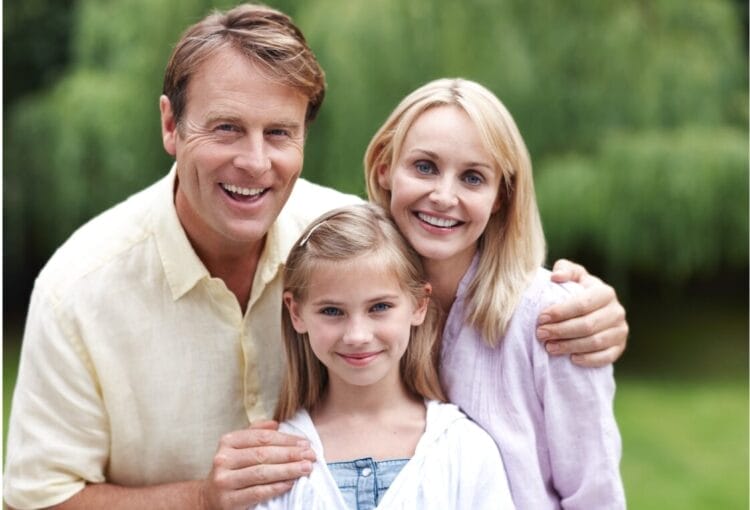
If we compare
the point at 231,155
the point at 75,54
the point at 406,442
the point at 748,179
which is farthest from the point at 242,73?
the point at 75,54

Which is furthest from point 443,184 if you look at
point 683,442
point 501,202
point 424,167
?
point 683,442

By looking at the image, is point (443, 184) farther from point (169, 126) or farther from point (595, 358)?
point (169, 126)

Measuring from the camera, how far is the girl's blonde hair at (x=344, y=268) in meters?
2.03

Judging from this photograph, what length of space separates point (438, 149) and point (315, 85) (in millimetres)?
285

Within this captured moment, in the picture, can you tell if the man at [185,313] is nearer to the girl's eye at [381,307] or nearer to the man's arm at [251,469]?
the man's arm at [251,469]

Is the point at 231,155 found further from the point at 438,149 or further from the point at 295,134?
the point at 438,149

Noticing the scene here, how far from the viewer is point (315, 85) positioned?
A: 2.17 meters

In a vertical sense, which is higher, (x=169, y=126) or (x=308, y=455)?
(x=169, y=126)

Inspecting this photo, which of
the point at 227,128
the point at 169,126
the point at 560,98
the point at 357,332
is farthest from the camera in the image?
the point at 560,98

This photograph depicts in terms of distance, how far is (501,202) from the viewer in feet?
7.13

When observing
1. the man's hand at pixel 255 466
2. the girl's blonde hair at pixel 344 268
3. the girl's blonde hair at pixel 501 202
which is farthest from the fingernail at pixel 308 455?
the girl's blonde hair at pixel 501 202

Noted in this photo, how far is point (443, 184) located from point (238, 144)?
1.25ft

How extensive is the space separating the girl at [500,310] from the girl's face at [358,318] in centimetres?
12

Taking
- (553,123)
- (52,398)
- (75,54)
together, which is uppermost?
(75,54)
